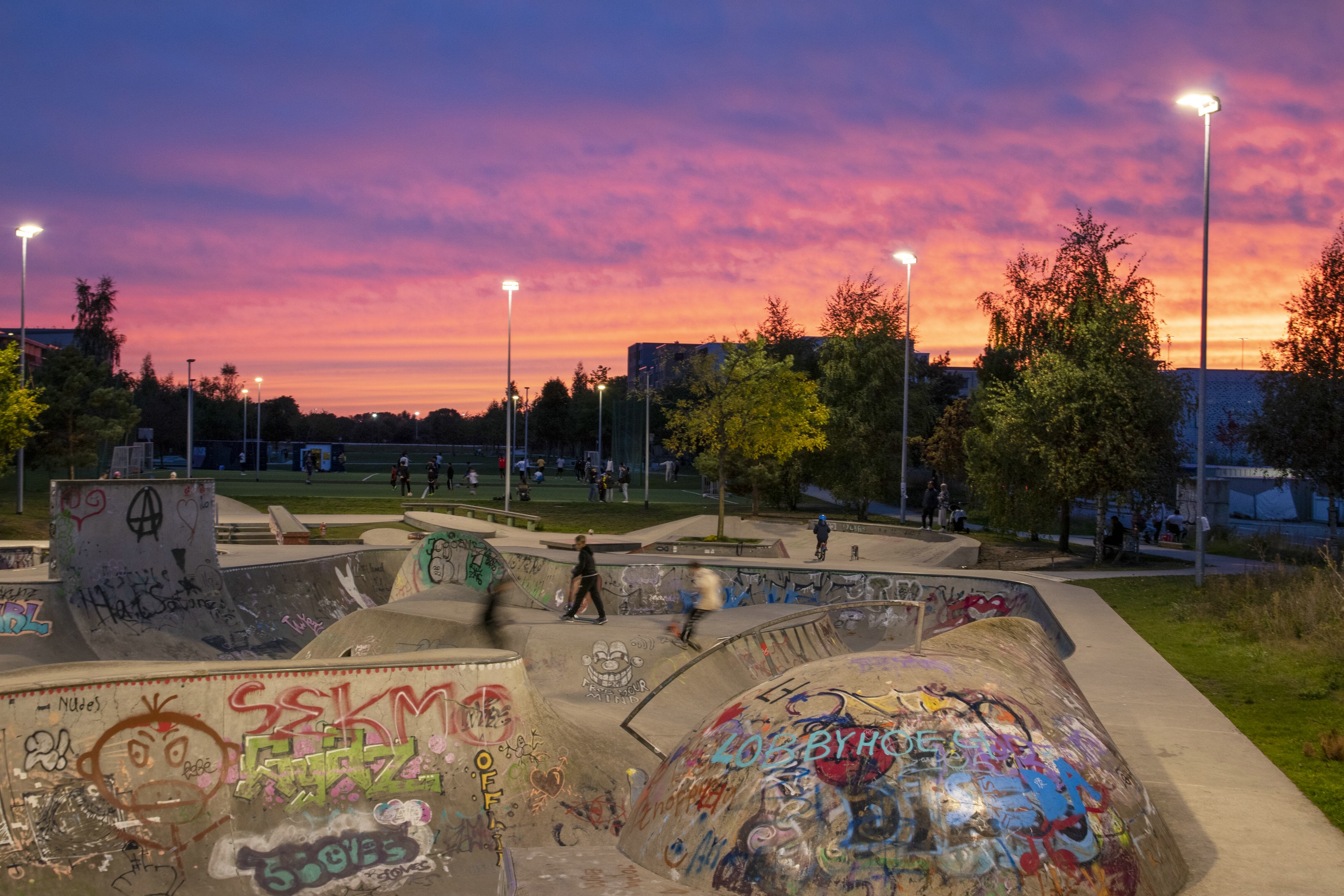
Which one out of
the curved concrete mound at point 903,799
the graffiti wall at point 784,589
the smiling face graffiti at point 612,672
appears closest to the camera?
the curved concrete mound at point 903,799

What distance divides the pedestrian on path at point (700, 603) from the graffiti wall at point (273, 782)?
6.05 metres

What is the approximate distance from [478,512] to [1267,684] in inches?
1062

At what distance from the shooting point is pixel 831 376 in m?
41.5

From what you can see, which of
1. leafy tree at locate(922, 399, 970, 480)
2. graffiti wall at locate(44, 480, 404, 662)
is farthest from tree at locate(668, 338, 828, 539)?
graffiti wall at locate(44, 480, 404, 662)

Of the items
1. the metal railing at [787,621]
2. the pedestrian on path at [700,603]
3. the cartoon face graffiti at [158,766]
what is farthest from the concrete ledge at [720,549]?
the cartoon face graffiti at [158,766]

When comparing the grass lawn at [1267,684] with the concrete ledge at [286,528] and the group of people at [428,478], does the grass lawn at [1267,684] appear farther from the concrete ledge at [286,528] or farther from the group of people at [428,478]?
the group of people at [428,478]

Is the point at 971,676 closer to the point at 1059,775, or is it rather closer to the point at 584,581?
the point at 1059,775

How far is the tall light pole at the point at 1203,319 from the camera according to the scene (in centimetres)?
1831

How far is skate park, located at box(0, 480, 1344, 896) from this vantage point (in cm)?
431

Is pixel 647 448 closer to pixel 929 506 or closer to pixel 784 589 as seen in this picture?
pixel 929 506

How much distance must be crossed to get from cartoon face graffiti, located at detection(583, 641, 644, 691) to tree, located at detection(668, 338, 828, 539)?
1731 centimetres

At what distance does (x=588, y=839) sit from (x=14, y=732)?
406 cm

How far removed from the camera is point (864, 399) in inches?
1615

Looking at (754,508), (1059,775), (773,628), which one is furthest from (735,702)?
(754,508)
